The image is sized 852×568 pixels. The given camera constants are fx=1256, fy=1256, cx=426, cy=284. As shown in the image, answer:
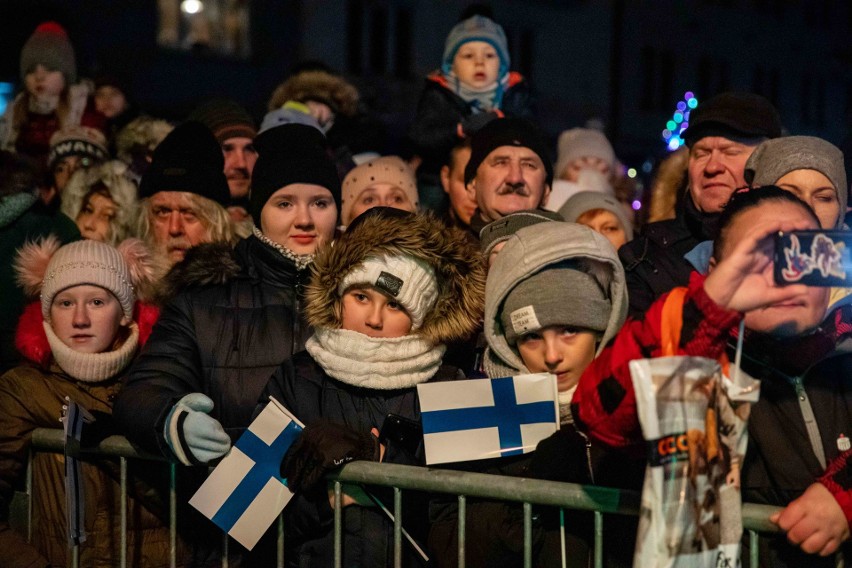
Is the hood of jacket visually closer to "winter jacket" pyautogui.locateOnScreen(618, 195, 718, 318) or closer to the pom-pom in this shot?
"winter jacket" pyautogui.locateOnScreen(618, 195, 718, 318)

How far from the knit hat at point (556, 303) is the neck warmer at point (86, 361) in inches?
65.8

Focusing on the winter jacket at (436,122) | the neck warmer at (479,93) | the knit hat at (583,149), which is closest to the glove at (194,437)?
the winter jacket at (436,122)

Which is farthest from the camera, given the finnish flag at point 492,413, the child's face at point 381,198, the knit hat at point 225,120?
the knit hat at point 225,120

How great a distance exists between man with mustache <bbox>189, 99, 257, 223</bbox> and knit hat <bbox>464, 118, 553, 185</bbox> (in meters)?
1.53

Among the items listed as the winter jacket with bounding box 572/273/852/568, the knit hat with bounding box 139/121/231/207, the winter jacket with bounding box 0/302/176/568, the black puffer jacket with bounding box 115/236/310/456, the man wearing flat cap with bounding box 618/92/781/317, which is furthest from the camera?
the knit hat with bounding box 139/121/231/207

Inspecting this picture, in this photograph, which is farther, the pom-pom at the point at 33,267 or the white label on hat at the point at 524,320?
the pom-pom at the point at 33,267

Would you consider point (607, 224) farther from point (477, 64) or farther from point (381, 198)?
point (477, 64)

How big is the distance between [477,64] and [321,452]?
172 inches

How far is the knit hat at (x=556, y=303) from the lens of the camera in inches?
170

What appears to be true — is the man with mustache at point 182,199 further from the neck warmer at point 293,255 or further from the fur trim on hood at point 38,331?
the neck warmer at point 293,255

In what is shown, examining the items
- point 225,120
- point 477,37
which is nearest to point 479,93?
point 477,37

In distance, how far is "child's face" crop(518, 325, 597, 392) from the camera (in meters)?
4.34

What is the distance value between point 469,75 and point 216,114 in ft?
5.24

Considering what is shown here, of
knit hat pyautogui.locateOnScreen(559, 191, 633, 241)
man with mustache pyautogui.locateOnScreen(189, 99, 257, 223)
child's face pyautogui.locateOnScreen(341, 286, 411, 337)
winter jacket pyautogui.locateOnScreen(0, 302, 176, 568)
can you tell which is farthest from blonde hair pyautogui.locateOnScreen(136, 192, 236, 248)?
knit hat pyautogui.locateOnScreen(559, 191, 633, 241)
